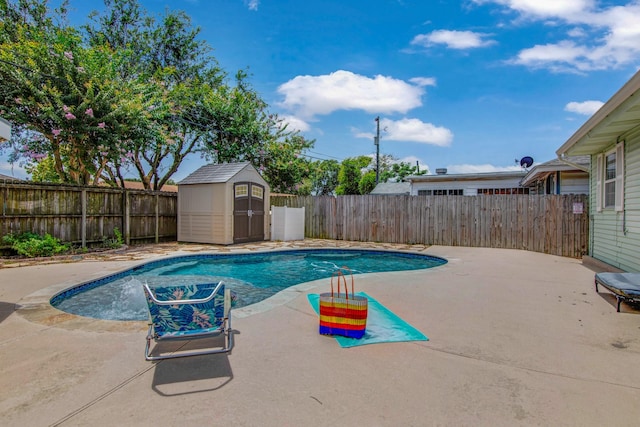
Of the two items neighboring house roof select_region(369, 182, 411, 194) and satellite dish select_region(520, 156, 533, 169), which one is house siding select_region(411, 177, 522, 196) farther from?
neighboring house roof select_region(369, 182, 411, 194)

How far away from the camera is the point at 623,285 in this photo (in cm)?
413

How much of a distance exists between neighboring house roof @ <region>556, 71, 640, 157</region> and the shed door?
28.2 ft

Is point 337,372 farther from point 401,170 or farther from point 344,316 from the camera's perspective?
point 401,170

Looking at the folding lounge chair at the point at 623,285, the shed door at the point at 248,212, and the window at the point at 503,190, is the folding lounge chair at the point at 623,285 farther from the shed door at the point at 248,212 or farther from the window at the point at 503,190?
the window at the point at 503,190

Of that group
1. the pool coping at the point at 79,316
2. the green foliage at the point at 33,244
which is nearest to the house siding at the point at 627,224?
the pool coping at the point at 79,316

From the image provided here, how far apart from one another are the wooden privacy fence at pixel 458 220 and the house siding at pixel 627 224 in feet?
6.42

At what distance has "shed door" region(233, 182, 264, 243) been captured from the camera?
36.6 ft

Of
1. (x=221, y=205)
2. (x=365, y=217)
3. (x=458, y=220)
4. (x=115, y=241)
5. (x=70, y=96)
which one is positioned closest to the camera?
(x=70, y=96)

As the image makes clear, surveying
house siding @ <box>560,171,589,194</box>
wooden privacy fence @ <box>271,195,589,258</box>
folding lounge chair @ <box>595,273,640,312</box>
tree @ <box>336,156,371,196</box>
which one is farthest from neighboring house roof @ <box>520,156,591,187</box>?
tree @ <box>336,156,371,196</box>

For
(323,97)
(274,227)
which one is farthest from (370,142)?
(274,227)

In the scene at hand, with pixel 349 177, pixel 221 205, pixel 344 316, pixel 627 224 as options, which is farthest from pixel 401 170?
pixel 344 316

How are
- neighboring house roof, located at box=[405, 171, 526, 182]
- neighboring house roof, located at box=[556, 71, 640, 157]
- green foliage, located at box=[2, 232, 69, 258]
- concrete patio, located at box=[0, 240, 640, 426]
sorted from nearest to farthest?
concrete patio, located at box=[0, 240, 640, 426] → neighboring house roof, located at box=[556, 71, 640, 157] → green foliage, located at box=[2, 232, 69, 258] → neighboring house roof, located at box=[405, 171, 526, 182]

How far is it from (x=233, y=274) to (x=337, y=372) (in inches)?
208

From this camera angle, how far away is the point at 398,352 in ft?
9.65
